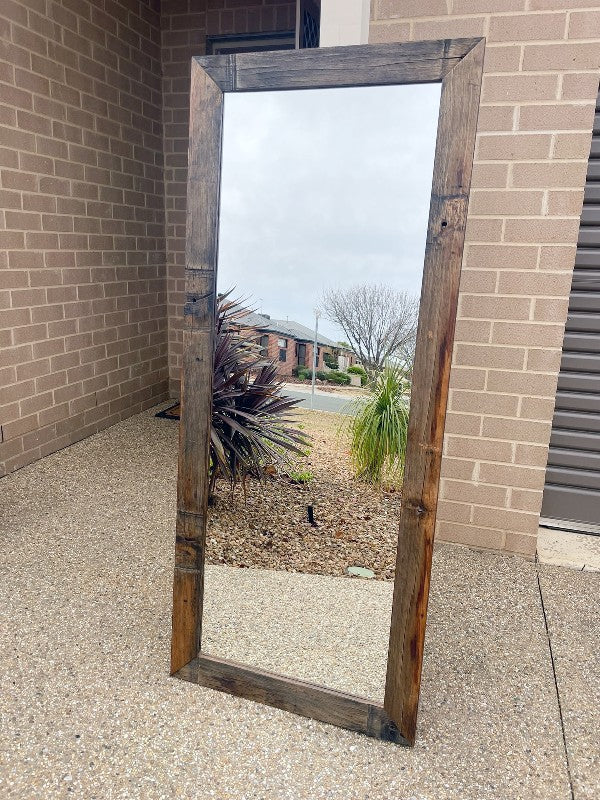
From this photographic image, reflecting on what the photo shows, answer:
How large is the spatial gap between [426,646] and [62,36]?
3849 millimetres

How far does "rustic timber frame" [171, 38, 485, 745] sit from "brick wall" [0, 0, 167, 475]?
7.10 ft

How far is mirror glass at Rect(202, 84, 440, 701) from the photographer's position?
4.99 feet

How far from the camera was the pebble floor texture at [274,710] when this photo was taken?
1.58 m

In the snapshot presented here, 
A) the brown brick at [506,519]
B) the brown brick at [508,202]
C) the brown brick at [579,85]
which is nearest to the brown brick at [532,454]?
the brown brick at [506,519]

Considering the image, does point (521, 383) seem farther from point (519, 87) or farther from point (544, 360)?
point (519, 87)

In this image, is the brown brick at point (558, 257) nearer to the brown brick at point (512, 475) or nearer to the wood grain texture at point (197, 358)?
the brown brick at point (512, 475)

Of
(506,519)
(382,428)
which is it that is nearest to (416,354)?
(382,428)

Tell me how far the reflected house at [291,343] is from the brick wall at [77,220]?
2242 mm

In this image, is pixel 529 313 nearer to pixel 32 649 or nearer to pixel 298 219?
pixel 298 219

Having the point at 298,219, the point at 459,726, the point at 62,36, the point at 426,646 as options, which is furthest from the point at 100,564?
the point at 62,36

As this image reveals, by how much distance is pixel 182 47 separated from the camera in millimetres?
4812

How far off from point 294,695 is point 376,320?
1.09 metres

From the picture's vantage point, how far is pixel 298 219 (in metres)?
1.61

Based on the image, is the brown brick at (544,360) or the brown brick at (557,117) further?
the brown brick at (544,360)
